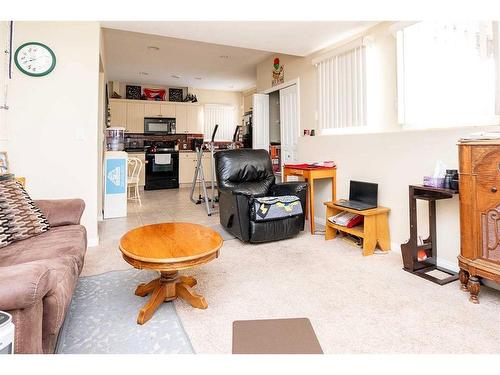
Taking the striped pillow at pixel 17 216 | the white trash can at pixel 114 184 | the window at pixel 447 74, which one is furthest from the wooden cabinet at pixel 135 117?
the window at pixel 447 74

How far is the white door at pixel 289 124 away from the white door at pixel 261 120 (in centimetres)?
64

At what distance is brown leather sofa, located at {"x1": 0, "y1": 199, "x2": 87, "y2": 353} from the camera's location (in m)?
0.90

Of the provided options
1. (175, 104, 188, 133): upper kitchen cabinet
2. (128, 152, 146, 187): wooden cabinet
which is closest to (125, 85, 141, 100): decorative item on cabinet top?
(175, 104, 188, 133): upper kitchen cabinet

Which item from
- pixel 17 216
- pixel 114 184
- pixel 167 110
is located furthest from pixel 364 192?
pixel 167 110

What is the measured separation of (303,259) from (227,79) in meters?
5.58

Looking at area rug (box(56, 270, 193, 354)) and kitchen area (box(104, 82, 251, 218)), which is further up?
kitchen area (box(104, 82, 251, 218))

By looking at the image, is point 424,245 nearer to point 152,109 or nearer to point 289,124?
point 289,124

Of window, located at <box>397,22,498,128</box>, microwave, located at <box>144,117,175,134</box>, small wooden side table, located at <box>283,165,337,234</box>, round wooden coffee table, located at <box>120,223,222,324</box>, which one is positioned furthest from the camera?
microwave, located at <box>144,117,175,134</box>

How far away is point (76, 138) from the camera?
299 centimetres

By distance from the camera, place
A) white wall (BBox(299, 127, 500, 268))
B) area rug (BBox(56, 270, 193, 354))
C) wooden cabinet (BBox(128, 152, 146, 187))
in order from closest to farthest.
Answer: area rug (BBox(56, 270, 193, 354)) → white wall (BBox(299, 127, 500, 268)) → wooden cabinet (BBox(128, 152, 146, 187))

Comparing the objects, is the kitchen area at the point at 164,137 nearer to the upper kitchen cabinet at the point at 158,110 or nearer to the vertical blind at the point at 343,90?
the upper kitchen cabinet at the point at 158,110

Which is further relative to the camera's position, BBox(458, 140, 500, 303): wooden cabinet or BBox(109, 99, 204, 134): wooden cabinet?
BBox(109, 99, 204, 134): wooden cabinet

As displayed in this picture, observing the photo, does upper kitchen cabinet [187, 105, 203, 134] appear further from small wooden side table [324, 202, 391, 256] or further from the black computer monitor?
small wooden side table [324, 202, 391, 256]

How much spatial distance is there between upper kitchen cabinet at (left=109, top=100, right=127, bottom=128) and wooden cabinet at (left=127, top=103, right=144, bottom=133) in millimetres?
91
